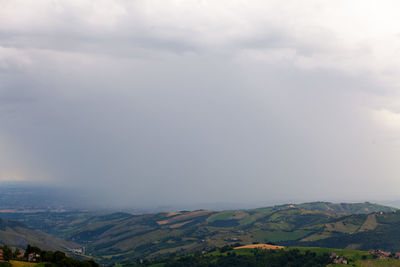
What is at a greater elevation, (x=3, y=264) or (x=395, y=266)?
(x=3, y=264)

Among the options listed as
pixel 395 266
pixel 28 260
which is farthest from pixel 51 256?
pixel 395 266

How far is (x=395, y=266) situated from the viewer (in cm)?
19862

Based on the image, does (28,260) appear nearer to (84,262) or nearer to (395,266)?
(84,262)

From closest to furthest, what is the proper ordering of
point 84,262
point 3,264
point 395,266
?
1. point 3,264
2. point 84,262
3. point 395,266

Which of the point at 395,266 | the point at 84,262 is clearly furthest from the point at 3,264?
the point at 395,266

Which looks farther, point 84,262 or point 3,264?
point 84,262

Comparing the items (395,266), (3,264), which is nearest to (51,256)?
(3,264)

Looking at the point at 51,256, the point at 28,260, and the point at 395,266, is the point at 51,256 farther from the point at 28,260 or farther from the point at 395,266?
the point at 395,266

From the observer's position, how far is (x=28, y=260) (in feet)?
517

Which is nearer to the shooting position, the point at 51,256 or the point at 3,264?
the point at 3,264

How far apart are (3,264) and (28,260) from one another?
3478 centimetres

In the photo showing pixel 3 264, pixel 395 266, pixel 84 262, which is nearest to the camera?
pixel 3 264

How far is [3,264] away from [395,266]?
196 m

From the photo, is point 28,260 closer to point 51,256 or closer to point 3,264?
point 51,256
